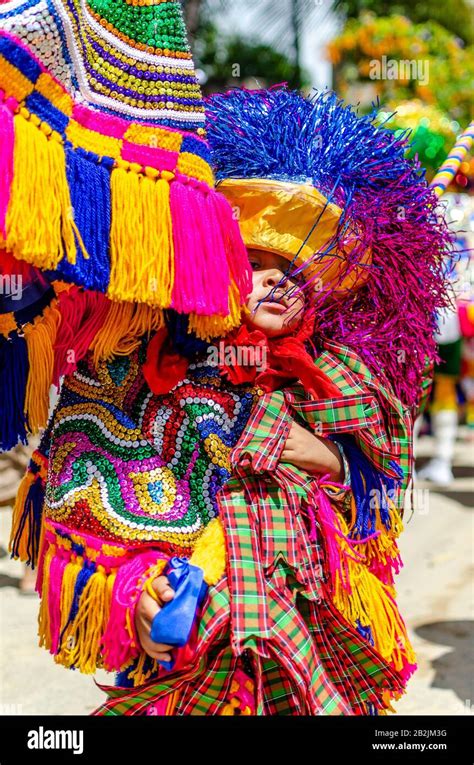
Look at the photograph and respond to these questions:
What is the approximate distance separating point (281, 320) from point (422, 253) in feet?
1.42

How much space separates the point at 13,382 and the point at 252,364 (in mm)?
523

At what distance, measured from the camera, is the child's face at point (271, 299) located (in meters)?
1.71

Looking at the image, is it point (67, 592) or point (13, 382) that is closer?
point (67, 592)

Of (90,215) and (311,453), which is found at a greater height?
(90,215)

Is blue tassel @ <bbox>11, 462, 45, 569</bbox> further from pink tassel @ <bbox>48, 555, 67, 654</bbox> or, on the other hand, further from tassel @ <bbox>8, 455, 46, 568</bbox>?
pink tassel @ <bbox>48, 555, 67, 654</bbox>

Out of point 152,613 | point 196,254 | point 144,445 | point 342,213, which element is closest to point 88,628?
point 152,613

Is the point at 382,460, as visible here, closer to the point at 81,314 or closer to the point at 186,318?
the point at 186,318

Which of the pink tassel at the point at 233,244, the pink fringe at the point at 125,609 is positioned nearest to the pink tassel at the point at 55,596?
the pink fringe at the point at 125,609

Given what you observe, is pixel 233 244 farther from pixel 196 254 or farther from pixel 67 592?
pixel 67 592

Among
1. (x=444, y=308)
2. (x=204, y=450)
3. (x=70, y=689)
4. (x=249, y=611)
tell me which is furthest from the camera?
(x=70, y=689)

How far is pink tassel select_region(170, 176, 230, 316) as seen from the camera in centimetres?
150

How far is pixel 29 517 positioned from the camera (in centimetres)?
196
